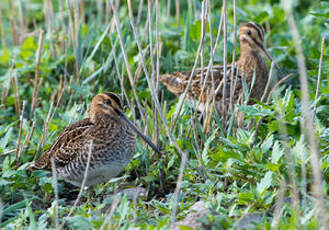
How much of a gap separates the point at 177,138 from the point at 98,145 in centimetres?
64

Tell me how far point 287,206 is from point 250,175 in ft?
1.69

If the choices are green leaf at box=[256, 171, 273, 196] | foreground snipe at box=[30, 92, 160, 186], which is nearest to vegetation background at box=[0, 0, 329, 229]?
green leaf at box=[256, 171, 273, 196]

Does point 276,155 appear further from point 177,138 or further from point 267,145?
point 177,138

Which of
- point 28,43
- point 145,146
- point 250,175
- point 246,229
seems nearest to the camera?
point 246,229

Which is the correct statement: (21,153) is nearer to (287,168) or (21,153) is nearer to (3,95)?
(3,95)

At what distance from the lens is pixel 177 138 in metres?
4.35

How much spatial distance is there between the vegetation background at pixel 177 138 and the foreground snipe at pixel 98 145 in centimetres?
15

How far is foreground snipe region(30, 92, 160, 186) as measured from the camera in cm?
398

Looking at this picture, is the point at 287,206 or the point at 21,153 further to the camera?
the point at 21,153

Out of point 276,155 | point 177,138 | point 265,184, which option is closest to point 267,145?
point 276,155

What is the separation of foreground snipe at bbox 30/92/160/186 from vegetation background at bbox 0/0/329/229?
154mm

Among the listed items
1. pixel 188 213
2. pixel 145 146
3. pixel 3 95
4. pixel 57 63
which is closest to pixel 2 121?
pixel 3 95

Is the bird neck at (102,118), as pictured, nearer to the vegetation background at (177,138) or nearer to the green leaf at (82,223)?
the vegetation background at (177,138)

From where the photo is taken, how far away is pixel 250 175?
11.9 feet
